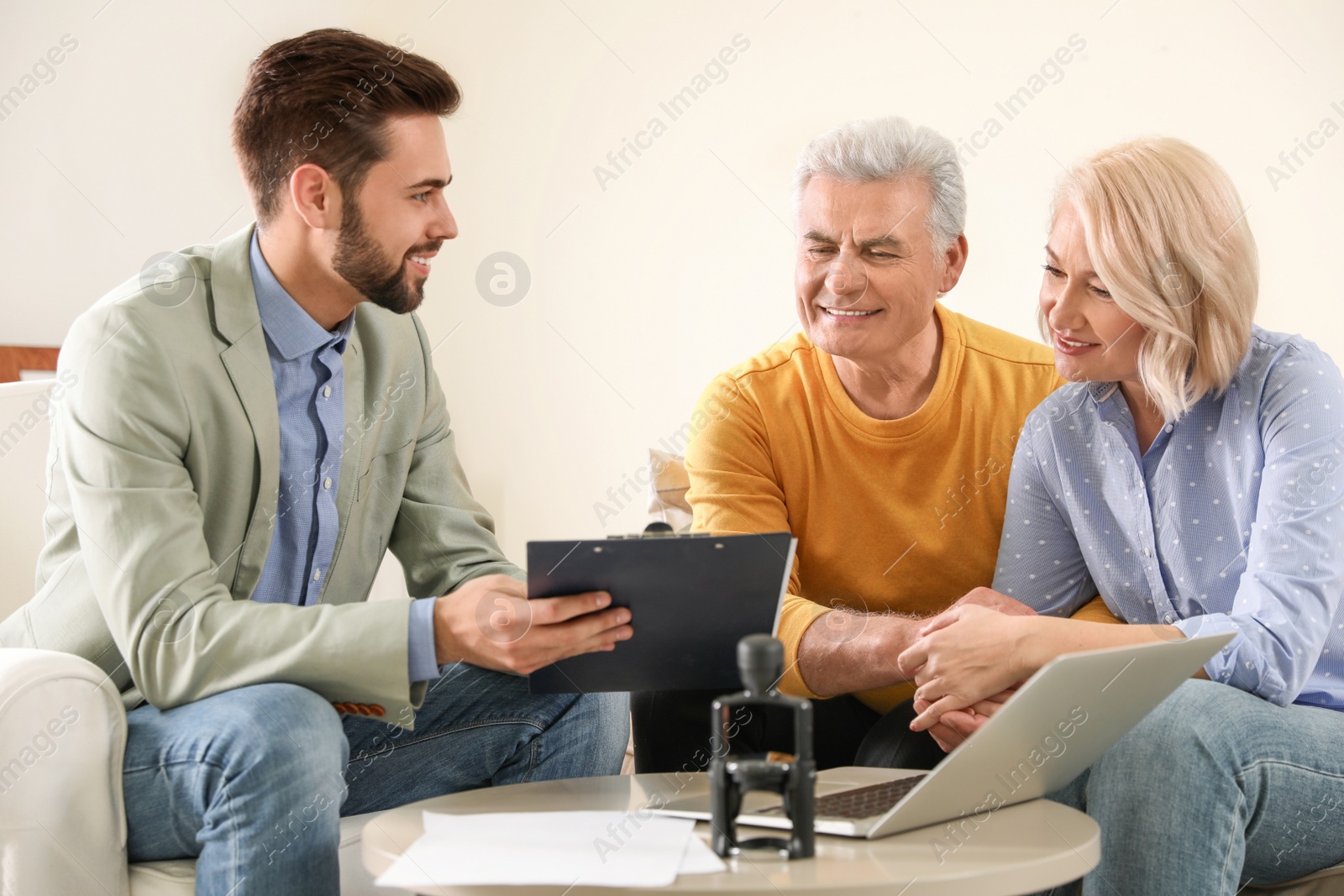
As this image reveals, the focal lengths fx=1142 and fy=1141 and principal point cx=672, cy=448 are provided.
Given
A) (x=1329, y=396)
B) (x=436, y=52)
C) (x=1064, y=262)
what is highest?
(x=436, y=52)

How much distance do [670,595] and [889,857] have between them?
0.32 m

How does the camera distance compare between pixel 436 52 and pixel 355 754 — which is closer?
pixel 355 754

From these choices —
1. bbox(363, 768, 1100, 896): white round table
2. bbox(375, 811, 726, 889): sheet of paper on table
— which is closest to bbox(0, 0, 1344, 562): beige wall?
bbox(363, 768, 1100, 896): white round table

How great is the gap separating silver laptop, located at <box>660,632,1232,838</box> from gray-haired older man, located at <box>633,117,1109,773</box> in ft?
1.50

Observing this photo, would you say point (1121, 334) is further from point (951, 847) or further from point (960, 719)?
point (951, 847)

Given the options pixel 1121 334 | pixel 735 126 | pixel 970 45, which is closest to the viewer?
pixel 1121 334

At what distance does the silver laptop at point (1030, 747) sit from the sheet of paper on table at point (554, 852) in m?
0.07

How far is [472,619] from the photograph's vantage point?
1.18 meters

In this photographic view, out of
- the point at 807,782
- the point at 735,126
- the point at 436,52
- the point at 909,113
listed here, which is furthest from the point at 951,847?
the point at 436,52

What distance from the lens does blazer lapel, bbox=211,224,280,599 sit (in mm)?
1317

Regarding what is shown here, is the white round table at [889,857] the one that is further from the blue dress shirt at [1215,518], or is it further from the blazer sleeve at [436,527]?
the blazer sleeve at [436,527]

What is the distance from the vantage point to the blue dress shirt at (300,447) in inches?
54.6

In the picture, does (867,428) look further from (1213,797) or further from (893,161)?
(1213,797)

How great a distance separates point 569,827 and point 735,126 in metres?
2.35
